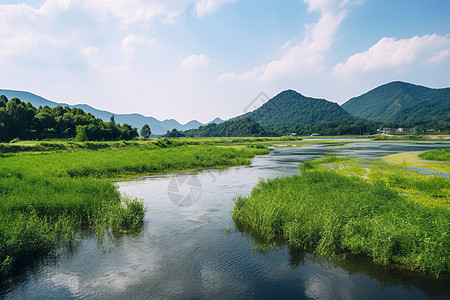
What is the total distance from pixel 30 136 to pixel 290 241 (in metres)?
85.9

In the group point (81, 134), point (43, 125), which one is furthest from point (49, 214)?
point (43, 125)

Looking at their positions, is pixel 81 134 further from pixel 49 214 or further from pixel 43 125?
pixel 49 214

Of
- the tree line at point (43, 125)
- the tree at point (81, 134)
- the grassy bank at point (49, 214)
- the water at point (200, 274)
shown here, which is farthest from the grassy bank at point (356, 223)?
the tree line at point (43, 125)

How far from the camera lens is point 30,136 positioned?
7444 cm

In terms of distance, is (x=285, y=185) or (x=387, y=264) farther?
(x=285, y=185)

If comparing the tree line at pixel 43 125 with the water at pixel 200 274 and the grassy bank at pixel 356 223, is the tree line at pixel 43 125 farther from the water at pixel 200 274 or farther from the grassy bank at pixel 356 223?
the grassy bank at pixel 356 223

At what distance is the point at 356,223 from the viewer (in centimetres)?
1133

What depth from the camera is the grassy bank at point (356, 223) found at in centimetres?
965

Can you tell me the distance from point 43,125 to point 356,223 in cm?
9181

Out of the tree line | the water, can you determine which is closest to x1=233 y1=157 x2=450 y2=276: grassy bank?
the water

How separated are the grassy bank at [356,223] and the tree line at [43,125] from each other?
78.9 m

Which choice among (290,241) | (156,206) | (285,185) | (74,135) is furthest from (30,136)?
(290,241)

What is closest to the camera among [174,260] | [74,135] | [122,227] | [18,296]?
[18,296]

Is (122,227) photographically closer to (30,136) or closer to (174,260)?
(174,260)
